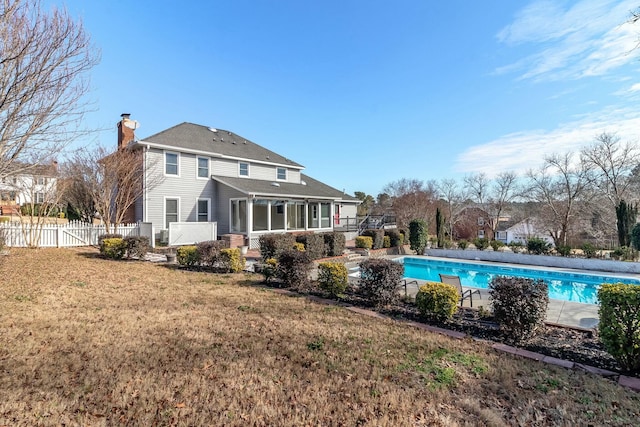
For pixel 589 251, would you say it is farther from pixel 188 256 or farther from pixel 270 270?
pixel 188 256

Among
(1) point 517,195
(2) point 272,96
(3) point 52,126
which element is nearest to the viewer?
(3) point 52,126

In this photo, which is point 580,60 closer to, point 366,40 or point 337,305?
point 366,40

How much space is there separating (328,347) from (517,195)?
36820 mm

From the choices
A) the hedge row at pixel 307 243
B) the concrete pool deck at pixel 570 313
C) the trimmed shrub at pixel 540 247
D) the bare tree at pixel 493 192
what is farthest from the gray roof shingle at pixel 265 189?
the bare tree at pixel 493 192

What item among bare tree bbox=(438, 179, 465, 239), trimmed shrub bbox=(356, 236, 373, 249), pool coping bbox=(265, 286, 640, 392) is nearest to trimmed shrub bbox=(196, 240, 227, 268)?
pool coping bbox=(265, 286, 640, 392)

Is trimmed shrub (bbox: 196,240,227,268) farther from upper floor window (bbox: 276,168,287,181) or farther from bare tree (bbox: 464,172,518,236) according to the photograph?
bare tree (bbox: 464,172,518,236)

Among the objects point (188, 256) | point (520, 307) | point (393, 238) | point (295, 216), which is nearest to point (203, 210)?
point (295, 216)

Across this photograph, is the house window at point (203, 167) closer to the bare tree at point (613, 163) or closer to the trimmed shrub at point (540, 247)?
the trimmed shrub at point (540, 247)

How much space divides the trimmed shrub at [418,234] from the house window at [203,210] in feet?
42.4

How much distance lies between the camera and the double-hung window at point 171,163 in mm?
16984

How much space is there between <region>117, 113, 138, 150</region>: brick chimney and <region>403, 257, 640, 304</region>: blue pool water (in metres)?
17.6

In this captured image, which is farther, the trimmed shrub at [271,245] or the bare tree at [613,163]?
the bare tree at [613,163]

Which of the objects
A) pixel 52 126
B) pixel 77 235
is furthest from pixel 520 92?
pixel 77 235

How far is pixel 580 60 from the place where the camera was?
9680mm
